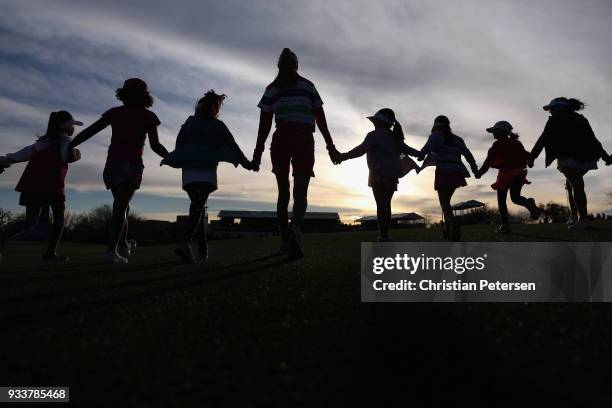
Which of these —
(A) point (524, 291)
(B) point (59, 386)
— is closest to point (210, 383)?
(B) point (59, 386)

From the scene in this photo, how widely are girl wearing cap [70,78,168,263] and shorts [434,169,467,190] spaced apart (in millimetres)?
4854

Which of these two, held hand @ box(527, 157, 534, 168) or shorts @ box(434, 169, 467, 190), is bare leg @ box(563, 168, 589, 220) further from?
shorts @ box(434, 169, 467, 190)

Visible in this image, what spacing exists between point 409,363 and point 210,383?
654 millimetres

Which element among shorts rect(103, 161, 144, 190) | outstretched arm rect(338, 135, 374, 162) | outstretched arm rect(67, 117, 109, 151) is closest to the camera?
shorts rect(103, 161, 144, 190)

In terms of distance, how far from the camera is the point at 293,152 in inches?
219

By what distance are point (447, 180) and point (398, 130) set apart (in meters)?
1.37

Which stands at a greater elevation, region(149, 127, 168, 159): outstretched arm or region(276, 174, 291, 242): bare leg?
region(149, 127, 168, 159): outstretched arm

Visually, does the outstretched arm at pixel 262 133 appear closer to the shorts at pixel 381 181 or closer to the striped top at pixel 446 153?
the shorts at pixel 381 181

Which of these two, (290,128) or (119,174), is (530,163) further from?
(119,174)

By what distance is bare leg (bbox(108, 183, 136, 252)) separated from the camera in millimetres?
5473

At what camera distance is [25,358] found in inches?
67.7

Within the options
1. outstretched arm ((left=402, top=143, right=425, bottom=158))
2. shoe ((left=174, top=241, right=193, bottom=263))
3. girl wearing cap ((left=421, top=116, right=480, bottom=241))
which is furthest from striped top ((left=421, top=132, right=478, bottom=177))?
shoe ((left=174, top=241, right=193, bottom=263))

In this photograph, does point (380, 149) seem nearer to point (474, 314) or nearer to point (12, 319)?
point (474, 314)

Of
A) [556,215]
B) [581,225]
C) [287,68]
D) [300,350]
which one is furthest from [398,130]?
[556,215]
